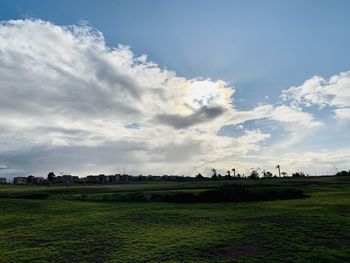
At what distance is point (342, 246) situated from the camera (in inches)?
1179

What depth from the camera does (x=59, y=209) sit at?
196 ft

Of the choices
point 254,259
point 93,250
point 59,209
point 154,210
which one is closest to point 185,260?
point 254,259

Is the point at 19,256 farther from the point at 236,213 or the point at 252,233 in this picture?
the point at 236,213

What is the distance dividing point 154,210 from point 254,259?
92.4 ft

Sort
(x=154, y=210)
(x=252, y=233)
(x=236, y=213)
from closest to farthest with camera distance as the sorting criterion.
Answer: (x=252, y=233)
(x=236, y=213)
(x=154, y=210)

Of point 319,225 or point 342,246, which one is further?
point 319,225

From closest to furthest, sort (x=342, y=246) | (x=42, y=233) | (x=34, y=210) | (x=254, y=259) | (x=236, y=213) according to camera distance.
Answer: (x=254, y=259) → (x=342, y=246) → (x=42, y=233) → (x=236, y=213) → (x=34, y=210)

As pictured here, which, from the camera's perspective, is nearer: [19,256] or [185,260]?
[185,260]

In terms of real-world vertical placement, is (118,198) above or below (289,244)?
above

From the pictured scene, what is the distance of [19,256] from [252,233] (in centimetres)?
2075

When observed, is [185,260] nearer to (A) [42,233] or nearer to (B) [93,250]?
(B) [93,250]

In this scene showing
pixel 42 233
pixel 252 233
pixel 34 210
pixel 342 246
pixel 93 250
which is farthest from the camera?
pixel 34 210

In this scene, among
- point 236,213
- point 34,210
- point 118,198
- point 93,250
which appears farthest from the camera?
point 118,198

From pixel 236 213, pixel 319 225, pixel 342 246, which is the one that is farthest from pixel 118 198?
pixel 342 246
